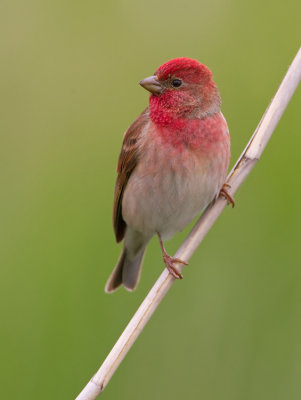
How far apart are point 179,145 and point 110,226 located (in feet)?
3.82

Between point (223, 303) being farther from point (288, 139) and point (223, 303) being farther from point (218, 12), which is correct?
point (218, 12)

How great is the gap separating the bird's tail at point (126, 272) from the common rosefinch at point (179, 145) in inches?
18.6

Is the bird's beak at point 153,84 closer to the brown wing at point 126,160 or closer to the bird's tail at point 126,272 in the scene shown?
the brown wing at point 126,160

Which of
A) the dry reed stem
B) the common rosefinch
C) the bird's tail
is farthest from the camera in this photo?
the bird's tail

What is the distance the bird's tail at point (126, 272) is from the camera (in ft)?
17.9

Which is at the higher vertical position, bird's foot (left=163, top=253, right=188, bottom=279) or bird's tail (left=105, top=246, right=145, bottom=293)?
bird's foot (left=163, top=253, right=188, bottom=279)

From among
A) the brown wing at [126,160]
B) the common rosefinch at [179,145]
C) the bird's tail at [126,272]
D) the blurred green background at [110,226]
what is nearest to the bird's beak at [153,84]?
the common rosefinch at [179,145]

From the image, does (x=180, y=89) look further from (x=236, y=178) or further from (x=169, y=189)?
(x=236, y=178)

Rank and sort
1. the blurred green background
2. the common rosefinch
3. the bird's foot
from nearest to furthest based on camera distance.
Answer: the bird's foot, the common rosefinch, the blurred green background

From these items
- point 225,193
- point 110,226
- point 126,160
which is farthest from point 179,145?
point 110,226

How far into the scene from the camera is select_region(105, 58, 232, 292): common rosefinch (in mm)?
4793

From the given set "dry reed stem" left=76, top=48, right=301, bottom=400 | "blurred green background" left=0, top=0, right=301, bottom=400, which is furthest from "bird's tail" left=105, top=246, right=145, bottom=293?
"dry reed stem" left=76, top=48, right=301, bottom=400

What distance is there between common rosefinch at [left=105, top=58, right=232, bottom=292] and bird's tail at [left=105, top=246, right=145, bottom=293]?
18.6 inches

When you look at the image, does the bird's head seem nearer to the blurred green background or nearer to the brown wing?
the brown wing
